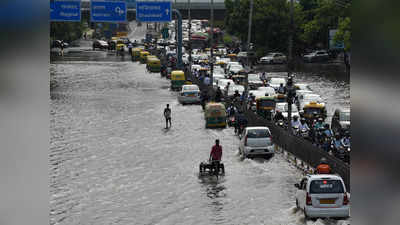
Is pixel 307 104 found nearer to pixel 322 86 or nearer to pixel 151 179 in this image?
pixel 151 179

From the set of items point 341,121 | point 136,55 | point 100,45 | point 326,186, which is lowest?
A: point 341,121

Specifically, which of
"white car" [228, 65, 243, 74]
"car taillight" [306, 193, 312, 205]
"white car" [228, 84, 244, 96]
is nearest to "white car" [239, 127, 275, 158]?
"car taillight" [306, 193, 312, 205]

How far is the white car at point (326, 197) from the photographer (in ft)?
64.3

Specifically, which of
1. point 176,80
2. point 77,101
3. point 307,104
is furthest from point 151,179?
Result: point 176,80

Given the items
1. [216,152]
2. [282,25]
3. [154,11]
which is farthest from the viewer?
[282,25]

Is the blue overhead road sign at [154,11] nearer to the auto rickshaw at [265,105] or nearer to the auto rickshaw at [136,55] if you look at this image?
the auto rickshaw at [265,105]

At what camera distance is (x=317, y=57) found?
337ft

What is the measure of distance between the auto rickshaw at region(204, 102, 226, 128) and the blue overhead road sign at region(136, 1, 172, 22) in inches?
1220

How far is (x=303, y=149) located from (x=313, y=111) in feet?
47.2

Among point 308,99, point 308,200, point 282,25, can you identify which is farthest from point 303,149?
point 282,25

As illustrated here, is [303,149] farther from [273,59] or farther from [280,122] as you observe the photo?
[273,59]

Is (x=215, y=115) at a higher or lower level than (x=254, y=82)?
lower

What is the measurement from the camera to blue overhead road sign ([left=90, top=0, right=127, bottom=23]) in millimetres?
70812
